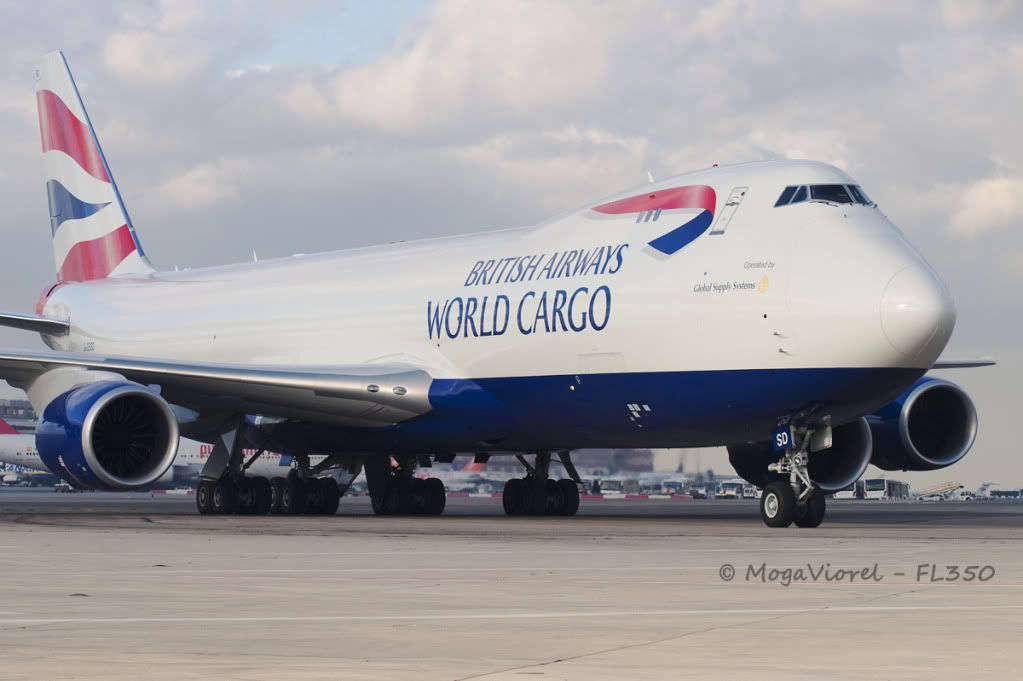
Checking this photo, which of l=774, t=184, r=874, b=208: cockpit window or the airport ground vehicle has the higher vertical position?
l=774, t=184, r=874, b=208: cockpit window

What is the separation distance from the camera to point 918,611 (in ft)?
29.6

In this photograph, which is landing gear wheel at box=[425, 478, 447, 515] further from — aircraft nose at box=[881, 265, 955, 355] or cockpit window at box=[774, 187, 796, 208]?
aircraft nose at box=[881, 265, 955, 355]

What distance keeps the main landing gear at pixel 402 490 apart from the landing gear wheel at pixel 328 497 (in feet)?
3.62

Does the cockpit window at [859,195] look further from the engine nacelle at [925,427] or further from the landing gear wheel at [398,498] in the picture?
the landing gear wheel at [398,498]

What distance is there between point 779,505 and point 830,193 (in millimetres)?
4209

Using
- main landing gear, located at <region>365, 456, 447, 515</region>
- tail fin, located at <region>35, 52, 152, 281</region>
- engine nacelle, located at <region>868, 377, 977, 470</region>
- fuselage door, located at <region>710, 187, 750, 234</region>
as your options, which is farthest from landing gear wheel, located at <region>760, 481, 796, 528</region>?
tail fin, located at <region>35, 52, 152, 281</region>

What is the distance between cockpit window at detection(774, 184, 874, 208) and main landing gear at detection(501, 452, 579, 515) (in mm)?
8294

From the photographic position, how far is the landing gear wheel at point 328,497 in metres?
27.5

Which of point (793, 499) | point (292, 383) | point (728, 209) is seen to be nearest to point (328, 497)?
point (292, 383)

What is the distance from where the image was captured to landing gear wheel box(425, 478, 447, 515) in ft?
93.0

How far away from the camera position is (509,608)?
939cm

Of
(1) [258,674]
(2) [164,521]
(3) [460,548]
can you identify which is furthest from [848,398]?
(1) [258,674]

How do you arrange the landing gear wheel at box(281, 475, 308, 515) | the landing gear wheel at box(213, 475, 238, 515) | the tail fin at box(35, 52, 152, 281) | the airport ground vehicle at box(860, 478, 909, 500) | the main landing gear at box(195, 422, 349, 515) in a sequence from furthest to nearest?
1. the airport ground vehicle at box(860, 478, 909, 500)
2. the tail fin at box(35, 52, 152, 281)
3. the landing gear wheel at box(281, 475, 308, 515)
4. the main landing gear at box(195, 422, 349, 515)
5. the landing gear wheel at box(213, 475, 238, 515)

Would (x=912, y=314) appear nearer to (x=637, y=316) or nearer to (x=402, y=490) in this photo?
(x=637, y=316)
